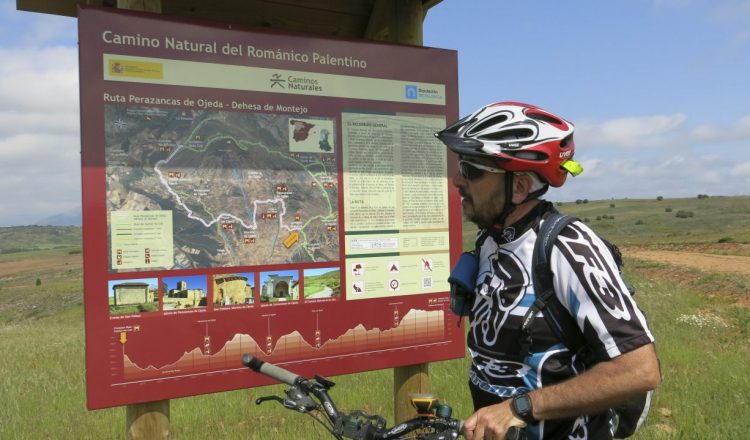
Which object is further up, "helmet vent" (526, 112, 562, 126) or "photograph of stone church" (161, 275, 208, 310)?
"helmet vent" (526, 112, 562, 126)

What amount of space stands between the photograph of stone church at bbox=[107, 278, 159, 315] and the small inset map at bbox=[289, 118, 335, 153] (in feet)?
4.17

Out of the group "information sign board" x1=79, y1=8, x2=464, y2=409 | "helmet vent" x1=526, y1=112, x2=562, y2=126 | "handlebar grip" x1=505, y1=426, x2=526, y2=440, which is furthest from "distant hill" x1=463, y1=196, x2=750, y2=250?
"handlebar grip" x1=505, y1=426, x2=526, y2=440

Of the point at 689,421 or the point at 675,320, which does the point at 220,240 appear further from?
the point at 675,320

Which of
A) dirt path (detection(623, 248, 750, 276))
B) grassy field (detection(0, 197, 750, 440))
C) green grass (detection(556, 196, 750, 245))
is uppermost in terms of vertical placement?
green grass (detection(556, 196, 750, 245))

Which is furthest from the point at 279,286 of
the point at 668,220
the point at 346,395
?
the point at 668,220

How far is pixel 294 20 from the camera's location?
472 centimetres

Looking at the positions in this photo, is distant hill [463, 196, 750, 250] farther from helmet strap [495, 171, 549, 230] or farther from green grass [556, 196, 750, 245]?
helmet strap [495, 171, 549, 230]

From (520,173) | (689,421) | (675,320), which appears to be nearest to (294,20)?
(520,173)

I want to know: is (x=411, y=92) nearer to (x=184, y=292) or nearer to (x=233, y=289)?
(x=233, y=289)

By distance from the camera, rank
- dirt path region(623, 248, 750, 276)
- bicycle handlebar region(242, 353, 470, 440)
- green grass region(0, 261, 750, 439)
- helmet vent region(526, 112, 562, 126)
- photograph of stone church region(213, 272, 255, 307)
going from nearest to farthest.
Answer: bicycle handlebar region(242, 353, 470, 440)
helmet vent region(526, 112, 562, 126)
photograph of stone church region(213, 272, 255, 307)
green grass region(0, 261, 750, 439)
dirt path region(623, 248, 750, 276)

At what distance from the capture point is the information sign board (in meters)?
3.29

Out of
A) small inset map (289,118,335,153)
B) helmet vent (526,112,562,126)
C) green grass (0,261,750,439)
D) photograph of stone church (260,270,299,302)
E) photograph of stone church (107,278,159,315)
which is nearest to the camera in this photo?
helmet vent (526,112,562,126)

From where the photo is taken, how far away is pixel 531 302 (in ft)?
6.70

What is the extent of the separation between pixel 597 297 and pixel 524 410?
45 centimetres
